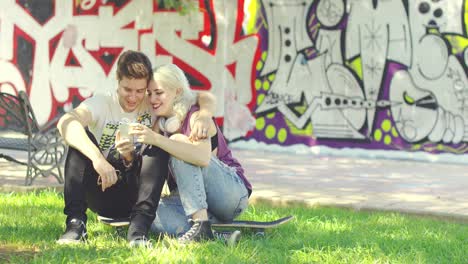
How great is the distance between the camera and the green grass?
4844mm

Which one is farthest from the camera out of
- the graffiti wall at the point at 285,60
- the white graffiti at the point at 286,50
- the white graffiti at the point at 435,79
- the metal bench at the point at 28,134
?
the white graffiti at the point at 286,50

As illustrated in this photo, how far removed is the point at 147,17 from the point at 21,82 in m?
2.82

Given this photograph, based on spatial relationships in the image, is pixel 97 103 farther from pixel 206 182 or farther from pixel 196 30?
pixel 196 30

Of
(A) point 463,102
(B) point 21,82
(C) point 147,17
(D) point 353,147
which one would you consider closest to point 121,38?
(C) point 147,17

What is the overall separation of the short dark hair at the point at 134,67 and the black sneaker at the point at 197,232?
903 mm

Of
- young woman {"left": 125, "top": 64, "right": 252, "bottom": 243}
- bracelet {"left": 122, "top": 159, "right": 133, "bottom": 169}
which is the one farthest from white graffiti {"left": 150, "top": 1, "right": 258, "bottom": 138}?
bracelet {"left": 122, "top": 159, "right": 133, "bottom": 169}

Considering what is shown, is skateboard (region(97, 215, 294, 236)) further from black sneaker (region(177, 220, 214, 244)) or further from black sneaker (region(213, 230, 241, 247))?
black sneaker (region(177, 220, 214, 244))

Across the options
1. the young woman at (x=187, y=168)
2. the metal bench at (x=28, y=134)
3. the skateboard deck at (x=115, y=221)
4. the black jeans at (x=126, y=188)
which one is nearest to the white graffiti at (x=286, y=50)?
the metal bench at (x=28, y=134)

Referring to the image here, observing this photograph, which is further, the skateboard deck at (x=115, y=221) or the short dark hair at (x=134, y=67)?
the skateboard deck at (x=115, y=221)

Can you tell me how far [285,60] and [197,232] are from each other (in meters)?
9.09

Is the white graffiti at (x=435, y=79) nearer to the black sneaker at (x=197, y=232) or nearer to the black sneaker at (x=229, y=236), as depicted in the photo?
the black sneaker at (x=229, y=236)

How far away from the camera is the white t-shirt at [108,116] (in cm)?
554

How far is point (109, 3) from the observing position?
616 inches

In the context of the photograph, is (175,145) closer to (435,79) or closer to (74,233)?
(74,233)
